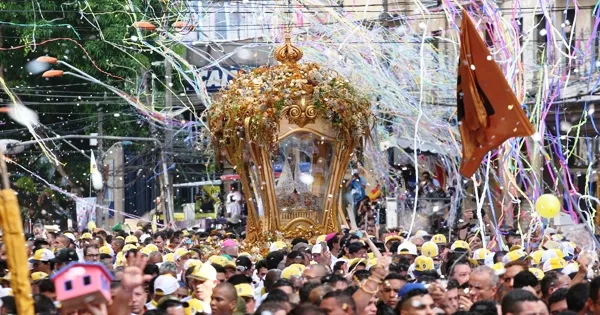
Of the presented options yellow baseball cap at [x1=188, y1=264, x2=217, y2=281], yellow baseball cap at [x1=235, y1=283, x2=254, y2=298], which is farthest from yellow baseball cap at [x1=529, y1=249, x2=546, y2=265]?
yellow baseball cap at [x1=188, y1=264, x2=217, y2=281]

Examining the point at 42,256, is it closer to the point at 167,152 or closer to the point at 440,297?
the point at 440,297

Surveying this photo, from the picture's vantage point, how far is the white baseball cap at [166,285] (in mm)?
11008

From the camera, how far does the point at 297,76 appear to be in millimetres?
17891

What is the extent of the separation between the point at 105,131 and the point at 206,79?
677cm

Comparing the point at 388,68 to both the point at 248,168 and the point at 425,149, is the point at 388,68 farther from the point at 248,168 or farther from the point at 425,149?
the point at 248,168

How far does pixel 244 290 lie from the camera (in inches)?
436

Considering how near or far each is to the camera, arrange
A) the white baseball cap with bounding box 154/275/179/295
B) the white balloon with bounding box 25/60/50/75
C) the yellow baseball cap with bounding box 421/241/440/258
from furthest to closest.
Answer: the white balloon with bounding box 25/60/50/75 < the yellow baseball cap with bounding box 421/241/440/258 < the white baseball cap with bounding box 154/275/179/295

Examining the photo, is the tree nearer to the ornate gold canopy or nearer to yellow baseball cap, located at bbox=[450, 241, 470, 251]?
the ornate gold canopy

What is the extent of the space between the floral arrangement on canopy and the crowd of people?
2059 millimetres

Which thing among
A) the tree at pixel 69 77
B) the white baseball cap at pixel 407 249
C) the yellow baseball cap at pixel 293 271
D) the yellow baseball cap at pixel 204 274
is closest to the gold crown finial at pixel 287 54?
the white baseball cap at pixel 407 249

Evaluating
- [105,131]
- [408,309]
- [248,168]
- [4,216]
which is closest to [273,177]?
[248,168]

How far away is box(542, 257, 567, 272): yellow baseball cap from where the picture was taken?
41.2ft

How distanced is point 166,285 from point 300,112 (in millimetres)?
6917

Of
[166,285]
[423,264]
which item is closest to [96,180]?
[423,264]
